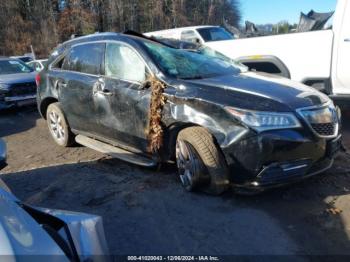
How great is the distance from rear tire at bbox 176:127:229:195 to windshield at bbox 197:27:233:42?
10311 millimetres

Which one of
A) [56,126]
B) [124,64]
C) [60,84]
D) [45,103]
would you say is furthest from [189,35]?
[124,64]

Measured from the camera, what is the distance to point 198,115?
4074 mm

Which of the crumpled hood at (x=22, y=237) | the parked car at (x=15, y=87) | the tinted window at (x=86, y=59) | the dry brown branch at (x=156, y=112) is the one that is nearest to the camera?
the crumpled hood at (x=22, y=237)

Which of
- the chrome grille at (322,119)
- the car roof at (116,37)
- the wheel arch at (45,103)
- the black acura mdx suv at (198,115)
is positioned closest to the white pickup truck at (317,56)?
the black acura mdx suv at (198,115)

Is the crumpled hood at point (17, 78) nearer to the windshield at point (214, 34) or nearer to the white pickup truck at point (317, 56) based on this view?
the windshield at point (214, 34)

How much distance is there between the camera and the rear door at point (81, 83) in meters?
5.39

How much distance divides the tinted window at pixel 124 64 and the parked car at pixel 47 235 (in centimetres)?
254

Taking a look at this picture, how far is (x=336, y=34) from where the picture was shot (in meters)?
6.04

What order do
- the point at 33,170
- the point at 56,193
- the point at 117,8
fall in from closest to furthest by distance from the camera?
the point at 56,193, the point at 33,170, the point at 117,8

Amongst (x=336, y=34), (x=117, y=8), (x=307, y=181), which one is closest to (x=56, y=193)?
(x=307, y=181)

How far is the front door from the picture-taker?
463 cm

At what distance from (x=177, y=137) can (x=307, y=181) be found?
1525mm

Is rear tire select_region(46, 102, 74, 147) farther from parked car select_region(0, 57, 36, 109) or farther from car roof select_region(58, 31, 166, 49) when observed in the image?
parked car select_region(0, 57, 36, 109)

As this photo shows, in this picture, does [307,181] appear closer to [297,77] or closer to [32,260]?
[297,77]
